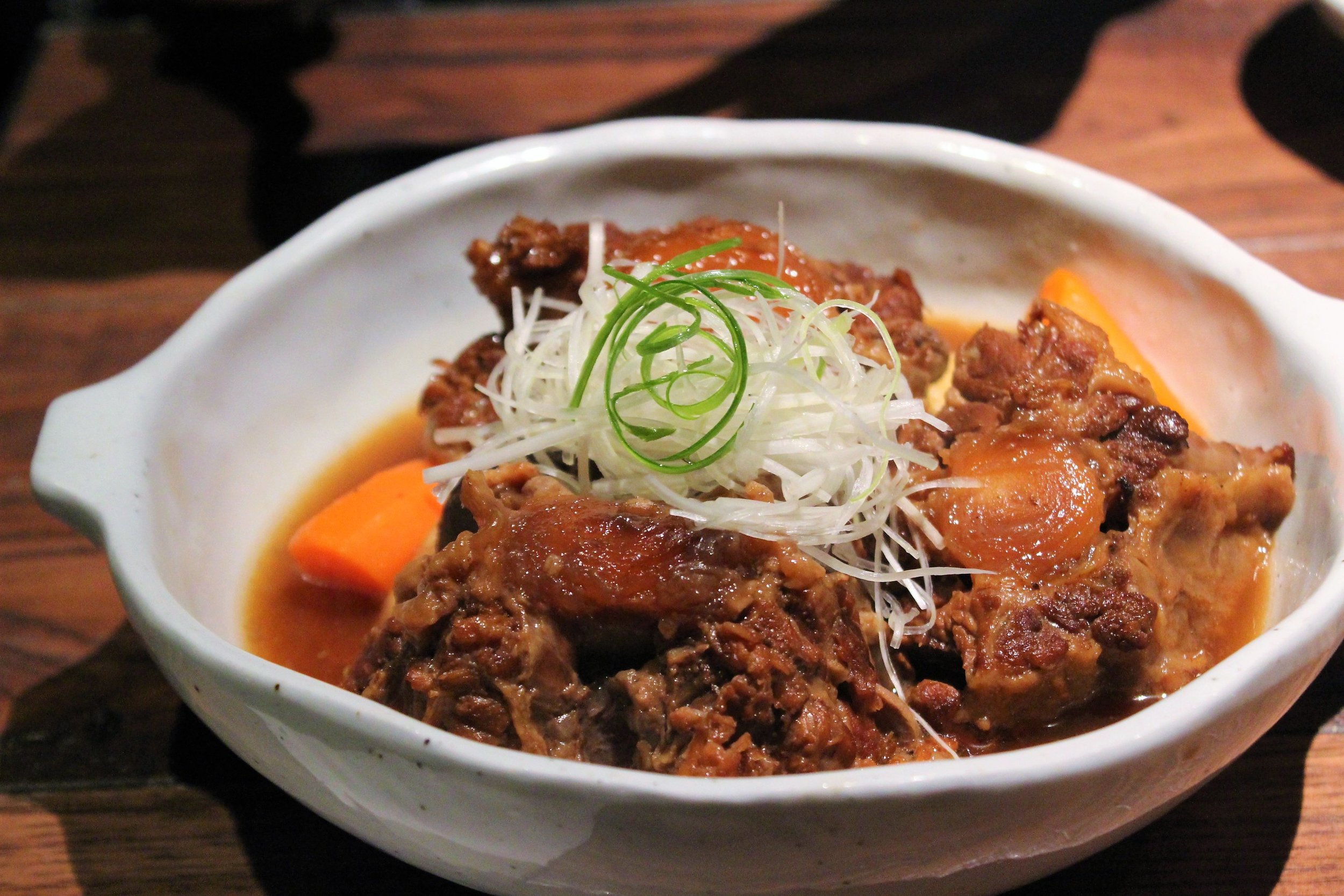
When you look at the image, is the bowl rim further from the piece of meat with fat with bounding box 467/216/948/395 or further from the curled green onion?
the curled green onion

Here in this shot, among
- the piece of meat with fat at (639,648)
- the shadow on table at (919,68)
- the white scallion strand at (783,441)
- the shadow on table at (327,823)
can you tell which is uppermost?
the shadow on table at (919,68)

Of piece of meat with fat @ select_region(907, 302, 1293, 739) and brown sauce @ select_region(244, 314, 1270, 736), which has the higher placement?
piece of meat with fat @ select_region(907, 302, 1293, 739)

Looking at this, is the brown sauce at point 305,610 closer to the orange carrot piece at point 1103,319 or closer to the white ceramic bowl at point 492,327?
the white ceramic bowl at point 492,327

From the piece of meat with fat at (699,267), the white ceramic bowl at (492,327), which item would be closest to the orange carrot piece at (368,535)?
the white ceramic bowl at (492,327)

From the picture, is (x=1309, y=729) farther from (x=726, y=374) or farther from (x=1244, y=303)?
(x=726, y=374)

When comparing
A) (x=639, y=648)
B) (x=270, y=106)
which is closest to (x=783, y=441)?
(x=639, y=648)

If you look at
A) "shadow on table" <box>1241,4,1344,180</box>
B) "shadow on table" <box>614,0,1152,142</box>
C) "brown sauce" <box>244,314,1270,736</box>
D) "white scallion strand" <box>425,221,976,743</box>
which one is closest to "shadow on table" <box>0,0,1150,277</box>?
"shadow on table" <box>614,0,1152,142</box>

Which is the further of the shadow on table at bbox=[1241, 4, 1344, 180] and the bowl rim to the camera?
the shadow on table at bbox=[1241, 4, 1344, 180]

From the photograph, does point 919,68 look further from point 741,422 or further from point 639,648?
point 639,648

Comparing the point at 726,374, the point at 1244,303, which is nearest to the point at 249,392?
the point at 726,374
